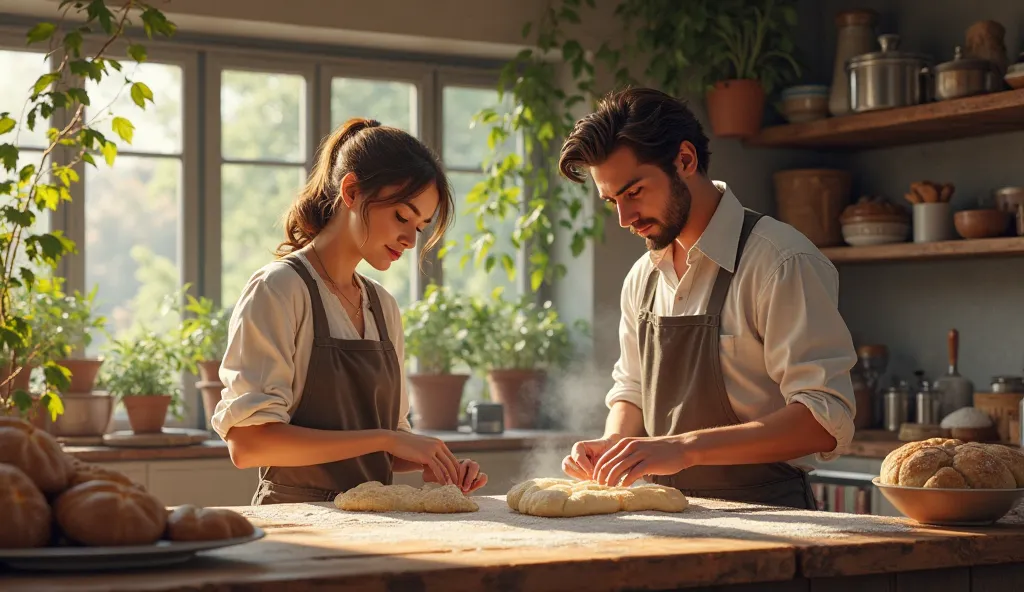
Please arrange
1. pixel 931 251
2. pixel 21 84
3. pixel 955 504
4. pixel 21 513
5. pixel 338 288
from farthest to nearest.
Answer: pixel 931 251, pixel 21 84, pixel 338 288, pixel 955 504, pixel 21 513

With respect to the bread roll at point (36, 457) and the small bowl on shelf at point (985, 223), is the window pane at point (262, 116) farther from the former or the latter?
the bread roll at point (36, 457)

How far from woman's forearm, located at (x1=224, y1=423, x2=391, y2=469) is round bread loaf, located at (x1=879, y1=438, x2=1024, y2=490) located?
3.09ft

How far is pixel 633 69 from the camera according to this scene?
16.5 feet

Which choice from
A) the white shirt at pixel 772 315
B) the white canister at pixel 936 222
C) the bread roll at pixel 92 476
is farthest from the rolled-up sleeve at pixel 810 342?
the white canister at pixel 936 222

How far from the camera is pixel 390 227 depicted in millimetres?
2662

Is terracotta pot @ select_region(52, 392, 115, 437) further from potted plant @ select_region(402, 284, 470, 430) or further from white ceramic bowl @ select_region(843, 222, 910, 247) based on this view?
white ceramic bowl @ select_region(843, 222, 910, 247)

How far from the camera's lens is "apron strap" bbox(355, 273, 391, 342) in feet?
9.30

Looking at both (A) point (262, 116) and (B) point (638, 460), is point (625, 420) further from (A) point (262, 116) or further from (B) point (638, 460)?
(A) point (262, 116)

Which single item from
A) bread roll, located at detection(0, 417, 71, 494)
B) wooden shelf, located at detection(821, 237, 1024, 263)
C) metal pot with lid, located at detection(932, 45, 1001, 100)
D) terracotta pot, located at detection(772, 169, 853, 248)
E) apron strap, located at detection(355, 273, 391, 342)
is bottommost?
bread roll, located at detection(0, 417, 71, 494)

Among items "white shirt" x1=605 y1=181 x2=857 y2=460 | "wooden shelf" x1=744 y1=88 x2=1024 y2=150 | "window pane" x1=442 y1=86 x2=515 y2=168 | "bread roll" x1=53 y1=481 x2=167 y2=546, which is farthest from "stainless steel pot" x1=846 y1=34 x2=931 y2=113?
"bread roll" x1=53 y1=481 x2=167 y2=546

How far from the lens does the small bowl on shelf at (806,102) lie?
16.4ft

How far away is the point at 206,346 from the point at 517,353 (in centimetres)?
119

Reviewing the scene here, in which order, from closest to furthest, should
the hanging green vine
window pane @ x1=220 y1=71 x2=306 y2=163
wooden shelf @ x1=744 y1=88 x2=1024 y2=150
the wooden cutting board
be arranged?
the wooden cutting board < wooden shelf @ x1=744 y1=88 x2=1024 y2=150 < window pane @ x1=220 y1=71 x2=306 y2=163 < the hanging green vine

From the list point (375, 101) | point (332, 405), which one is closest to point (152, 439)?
point (375, 101)
